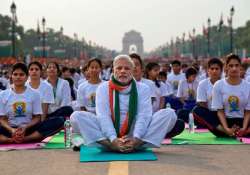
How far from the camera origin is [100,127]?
8383 mm

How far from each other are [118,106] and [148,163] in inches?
51.6

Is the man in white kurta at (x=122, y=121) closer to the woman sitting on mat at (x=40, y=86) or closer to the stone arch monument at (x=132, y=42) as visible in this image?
the woman sitting on mat at (x=40, y=86)

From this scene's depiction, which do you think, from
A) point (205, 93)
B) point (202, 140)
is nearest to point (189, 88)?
point (205, 93)

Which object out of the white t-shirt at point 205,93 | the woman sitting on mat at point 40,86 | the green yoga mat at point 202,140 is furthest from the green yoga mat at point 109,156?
the white t-shirt at point 205,93

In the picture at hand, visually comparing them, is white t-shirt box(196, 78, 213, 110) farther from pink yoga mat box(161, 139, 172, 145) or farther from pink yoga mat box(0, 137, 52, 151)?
pink yoga mat box(0, 137, 52, 151)

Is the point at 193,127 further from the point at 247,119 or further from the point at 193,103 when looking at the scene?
the point at 193,103

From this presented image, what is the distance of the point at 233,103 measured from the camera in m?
10.2

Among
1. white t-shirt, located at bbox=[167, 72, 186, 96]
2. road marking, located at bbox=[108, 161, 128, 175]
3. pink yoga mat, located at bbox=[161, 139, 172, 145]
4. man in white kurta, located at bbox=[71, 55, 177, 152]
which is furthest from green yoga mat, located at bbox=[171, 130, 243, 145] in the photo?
white t-shirt, located at bbox=[167, 72, 186, 96]

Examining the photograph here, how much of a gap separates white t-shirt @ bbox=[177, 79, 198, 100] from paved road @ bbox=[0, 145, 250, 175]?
20.0 feet

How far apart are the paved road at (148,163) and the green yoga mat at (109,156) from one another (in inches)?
4.8

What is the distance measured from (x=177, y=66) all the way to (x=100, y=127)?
32.8 ft

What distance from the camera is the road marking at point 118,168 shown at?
676 centimetres

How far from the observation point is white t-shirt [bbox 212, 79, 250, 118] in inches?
399

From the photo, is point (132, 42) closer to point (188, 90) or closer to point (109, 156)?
point (188, 90)
